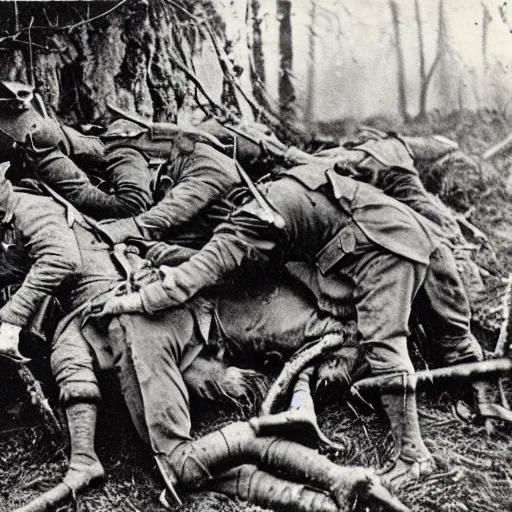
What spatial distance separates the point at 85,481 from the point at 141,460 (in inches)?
11.6

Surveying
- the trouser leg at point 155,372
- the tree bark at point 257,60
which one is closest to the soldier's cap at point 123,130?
the tree bark at point 257,60

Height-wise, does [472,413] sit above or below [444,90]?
below

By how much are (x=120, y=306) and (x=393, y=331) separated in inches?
55.9

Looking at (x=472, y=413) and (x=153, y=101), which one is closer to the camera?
(x=472, y=413)

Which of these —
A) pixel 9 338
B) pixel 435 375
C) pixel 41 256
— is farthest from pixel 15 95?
pixel 435 375

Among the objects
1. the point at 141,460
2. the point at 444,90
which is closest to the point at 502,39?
the point at 444,90

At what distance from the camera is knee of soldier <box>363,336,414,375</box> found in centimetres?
414

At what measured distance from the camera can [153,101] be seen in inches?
190

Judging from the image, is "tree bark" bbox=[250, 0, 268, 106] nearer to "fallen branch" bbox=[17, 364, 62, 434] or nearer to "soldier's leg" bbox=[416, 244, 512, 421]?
"soldier's leg" bbox=[416, 244, 512, 421]

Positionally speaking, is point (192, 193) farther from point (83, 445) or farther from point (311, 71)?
point (83, 445)

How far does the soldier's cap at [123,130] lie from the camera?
4738mm

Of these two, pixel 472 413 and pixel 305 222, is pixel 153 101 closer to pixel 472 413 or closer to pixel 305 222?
pixel 305 222

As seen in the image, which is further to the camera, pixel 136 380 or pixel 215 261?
pixel 215 261

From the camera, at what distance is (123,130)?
475 cm
